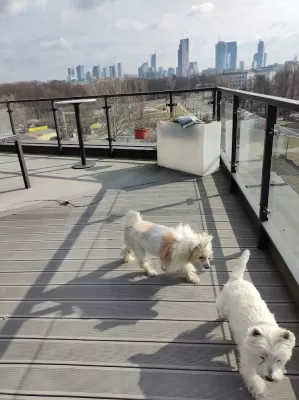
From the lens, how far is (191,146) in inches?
161

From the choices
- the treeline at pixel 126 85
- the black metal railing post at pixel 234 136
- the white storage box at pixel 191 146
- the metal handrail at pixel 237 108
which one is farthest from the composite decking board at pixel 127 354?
the treeline at pixel 126 85

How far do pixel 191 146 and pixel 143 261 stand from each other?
2.37m

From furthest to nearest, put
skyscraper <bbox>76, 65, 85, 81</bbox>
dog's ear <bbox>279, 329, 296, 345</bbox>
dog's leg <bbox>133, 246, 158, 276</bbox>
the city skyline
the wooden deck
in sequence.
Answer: skyscraper <bbox>76, 65, 85, 81</bbox> < the city skyline < dog's leg <bbox>133, 246, 158, 276</bbox> < the wooden deck < dog's ear <bbox>279, 329, 296, 345</bbox>

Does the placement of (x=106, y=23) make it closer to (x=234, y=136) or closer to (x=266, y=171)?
(x=234, y=136)

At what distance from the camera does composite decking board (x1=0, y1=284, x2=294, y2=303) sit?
1.85 meters

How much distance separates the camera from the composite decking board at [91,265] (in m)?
2.12

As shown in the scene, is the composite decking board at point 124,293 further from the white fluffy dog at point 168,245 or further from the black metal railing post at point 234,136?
the black metal railing post at point 234,136

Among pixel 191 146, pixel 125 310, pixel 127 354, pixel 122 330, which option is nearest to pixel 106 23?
pixel 191 146

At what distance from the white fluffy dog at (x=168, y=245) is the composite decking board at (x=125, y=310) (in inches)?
10.3

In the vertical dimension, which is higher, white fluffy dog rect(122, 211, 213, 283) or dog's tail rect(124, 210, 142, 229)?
dog's tail rect(124, 210, 142, 229)

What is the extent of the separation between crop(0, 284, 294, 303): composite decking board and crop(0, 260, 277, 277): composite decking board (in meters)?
0.19

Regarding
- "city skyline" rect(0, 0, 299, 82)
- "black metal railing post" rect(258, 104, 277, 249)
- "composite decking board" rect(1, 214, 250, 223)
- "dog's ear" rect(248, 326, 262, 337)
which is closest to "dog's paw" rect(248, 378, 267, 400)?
"dog's ear" rect(248, 326, 262, 337)

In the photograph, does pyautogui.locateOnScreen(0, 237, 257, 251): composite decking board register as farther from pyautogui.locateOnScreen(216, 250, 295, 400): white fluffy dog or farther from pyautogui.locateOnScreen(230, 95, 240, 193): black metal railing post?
pyautogui.locateOnScreen(230, 95, 240, 193): black metal railing post

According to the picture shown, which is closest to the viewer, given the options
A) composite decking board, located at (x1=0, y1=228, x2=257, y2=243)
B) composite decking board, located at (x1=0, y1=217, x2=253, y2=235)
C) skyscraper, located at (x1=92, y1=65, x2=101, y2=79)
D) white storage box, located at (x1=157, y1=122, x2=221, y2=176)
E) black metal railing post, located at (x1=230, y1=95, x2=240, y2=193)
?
composite decking board, located at (x1=0, y1=228, x2=257, y2=243)
